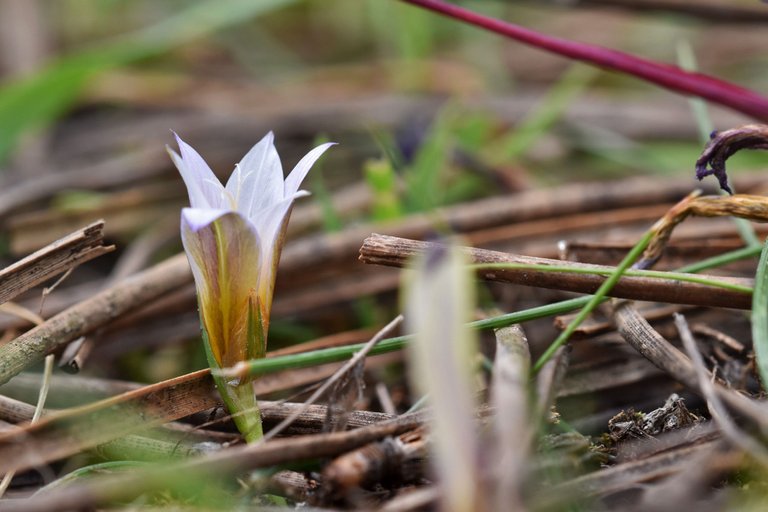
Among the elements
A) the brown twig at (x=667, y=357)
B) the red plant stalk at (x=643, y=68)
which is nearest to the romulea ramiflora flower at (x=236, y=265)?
the red plant stalk at (x=643, y=68)

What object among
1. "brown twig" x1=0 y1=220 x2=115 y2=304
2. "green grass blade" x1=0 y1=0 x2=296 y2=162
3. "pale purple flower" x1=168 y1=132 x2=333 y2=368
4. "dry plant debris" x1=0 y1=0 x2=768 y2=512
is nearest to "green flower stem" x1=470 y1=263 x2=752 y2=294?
"dry plant debris" x1=0 y1=0 x2=768 y2=512

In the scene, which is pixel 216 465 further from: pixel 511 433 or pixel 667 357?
pixel 667 357

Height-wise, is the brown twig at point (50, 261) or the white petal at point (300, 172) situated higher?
the white petal at point (300, 172)

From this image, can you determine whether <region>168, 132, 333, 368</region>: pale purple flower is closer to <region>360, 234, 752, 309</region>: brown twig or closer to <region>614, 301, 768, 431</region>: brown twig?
<region>360, 234, 752, 309</region>: brown twig

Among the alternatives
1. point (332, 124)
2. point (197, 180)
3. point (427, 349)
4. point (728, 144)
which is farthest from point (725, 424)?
point (332, 124)

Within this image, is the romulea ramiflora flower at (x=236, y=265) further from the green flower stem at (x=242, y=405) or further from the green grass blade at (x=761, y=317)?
the green grass blade at (x=761, y=317)
